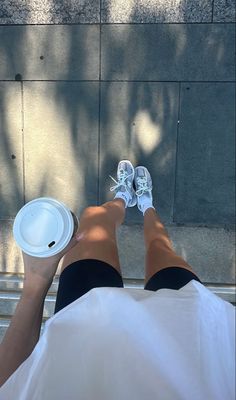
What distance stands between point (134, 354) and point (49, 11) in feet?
10.9

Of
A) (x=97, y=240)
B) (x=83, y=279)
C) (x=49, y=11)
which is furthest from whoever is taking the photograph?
(x=49, y=11)

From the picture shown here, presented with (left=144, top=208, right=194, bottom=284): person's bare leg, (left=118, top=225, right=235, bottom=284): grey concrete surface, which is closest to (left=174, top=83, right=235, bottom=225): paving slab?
(left=118, top=225, right=235, bottom=284): grey concrete surface

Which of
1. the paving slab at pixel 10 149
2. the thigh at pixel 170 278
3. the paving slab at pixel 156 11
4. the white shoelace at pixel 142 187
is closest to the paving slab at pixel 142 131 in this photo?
the white shoelace at pixel 142 187

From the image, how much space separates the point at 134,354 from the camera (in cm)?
143

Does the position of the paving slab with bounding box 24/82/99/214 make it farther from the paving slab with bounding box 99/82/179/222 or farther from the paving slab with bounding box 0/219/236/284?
the paving slab with bounding box 0/219/236/284

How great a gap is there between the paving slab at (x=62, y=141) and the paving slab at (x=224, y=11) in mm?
1257

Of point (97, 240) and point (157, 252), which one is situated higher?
point (97, 240)

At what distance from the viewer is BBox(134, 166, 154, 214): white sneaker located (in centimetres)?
347

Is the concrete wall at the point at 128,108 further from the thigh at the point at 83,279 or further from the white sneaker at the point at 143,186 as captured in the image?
the thigh at the point at 83,279

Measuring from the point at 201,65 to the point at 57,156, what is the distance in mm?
1597

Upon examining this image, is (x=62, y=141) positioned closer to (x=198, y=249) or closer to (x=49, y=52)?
(x=49, y=52)

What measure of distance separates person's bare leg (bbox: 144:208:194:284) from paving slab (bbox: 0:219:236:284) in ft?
2.52

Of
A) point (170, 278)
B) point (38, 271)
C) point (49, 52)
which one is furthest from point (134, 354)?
point (49, 52)

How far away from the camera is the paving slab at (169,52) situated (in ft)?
11.7
